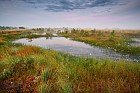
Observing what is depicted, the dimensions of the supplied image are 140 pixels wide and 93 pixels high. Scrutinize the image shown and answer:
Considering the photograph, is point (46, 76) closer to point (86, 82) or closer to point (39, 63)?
point (86, 82)

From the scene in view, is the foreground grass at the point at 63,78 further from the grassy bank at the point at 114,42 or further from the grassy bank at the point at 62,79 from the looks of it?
the grassy bank at the point at 114,42

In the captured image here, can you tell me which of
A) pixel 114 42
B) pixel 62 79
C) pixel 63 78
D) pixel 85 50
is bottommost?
pixel 85 50

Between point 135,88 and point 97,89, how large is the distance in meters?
0.99

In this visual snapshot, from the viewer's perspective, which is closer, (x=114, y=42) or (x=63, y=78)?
(x=63, y=78)

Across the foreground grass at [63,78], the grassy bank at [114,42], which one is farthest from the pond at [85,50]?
the foreground grass at [63,78]

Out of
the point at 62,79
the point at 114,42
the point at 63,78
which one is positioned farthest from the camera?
the point at 114,42

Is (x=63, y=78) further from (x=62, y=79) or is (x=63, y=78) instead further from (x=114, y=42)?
(x=114, y=42)

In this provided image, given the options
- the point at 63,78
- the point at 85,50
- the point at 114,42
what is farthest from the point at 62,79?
the point at 114,42

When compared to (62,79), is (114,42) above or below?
below

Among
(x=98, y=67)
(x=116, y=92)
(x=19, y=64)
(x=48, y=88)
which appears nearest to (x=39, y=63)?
(x=19, y=64)

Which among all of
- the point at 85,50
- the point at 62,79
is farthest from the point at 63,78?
the point at 85,50

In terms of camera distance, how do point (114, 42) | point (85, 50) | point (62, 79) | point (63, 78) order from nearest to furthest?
1. point (62, 79)
2. point (63, 78)
3. point (85, 50)
4. point (114, 42)

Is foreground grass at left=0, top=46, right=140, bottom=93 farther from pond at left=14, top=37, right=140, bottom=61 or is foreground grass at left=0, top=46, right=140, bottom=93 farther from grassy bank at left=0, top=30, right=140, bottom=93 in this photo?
pond at left=14, top=37, right=140, bottom=61

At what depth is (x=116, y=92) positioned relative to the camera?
535 centimetres
